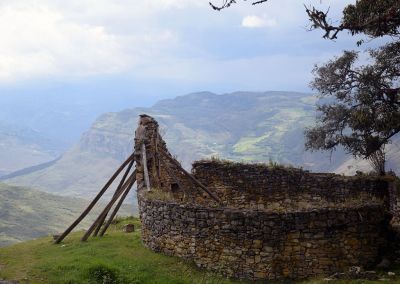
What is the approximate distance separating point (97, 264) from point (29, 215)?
5951 inches

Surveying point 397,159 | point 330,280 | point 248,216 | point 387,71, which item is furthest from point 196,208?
point 397,159

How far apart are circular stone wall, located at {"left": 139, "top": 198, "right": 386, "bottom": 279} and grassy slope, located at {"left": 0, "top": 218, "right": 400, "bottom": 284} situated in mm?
768

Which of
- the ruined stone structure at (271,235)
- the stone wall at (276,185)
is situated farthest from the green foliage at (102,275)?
the stone wall at (276,185)

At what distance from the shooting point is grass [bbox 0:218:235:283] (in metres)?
16.4

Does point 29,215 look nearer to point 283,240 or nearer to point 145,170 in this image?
point 145,170

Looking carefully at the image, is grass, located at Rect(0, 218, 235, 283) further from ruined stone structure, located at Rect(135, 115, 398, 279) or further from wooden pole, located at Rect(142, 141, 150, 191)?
wooden pole, located at Rect(142, 141, 150, 191)

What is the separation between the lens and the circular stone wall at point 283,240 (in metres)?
16.6

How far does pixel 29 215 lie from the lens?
15825 centimetres

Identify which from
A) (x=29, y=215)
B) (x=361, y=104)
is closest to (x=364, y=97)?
(x=361, y=104)

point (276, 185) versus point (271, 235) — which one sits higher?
point (276, 185)

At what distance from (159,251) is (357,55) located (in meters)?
16.0

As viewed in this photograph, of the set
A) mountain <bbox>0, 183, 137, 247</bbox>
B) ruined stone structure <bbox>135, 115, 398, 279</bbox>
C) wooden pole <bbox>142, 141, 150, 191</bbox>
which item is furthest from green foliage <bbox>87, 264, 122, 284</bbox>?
mountain <bbox>0, 183, 137, 247</bbox>

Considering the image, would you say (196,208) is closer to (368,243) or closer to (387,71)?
(368,243)

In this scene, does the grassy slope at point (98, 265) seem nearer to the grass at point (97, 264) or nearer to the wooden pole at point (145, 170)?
the grass at point (97, 264)
